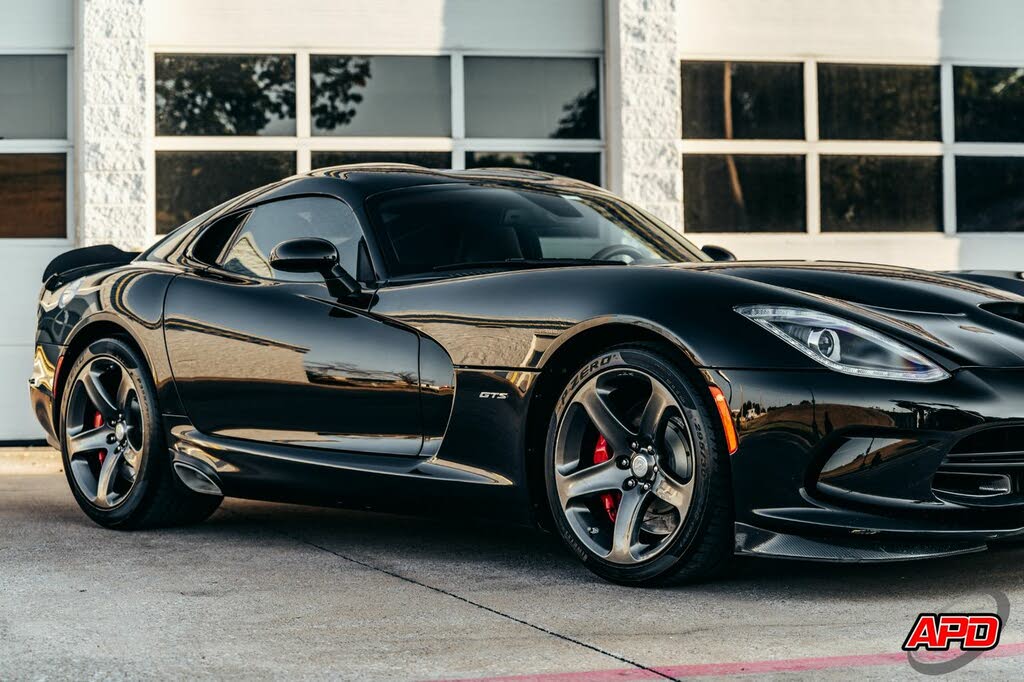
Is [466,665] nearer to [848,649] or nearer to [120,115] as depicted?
[848,649]

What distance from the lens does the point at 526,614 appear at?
4.19m

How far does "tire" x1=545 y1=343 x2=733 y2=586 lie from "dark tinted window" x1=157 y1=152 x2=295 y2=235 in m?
6.37

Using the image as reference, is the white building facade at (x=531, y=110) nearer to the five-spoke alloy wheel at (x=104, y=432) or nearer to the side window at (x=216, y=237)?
the five-spoke alloy wheel at (x=104, y=432)

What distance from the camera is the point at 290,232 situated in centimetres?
587

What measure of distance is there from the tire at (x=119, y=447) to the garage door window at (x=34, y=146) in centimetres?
452

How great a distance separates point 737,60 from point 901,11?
132 centimetres

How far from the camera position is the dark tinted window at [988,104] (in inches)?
452

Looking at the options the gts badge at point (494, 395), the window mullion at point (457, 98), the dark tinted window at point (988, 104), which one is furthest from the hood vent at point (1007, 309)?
the dark tinted window at point (988, 104)

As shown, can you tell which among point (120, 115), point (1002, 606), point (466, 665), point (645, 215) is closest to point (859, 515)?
point (1002, 606)

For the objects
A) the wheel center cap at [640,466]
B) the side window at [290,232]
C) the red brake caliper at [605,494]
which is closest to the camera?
the wheel center cap at [640,466]

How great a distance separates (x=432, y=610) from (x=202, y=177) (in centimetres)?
684

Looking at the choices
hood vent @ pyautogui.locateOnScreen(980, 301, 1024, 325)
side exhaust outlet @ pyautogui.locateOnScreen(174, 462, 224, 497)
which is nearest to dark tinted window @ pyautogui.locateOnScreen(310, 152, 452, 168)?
side exhaust outlet @ pyautogui.locateOnScreen(174, 462, 224, 497)

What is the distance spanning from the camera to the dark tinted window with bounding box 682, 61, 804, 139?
11039mm

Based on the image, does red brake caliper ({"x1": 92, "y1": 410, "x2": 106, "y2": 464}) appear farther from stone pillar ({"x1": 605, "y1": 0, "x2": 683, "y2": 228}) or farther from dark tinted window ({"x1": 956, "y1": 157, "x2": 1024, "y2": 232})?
dark tinted window ({"x1": 956, "y1": 157, "x2": 1024, "y2": 232})
